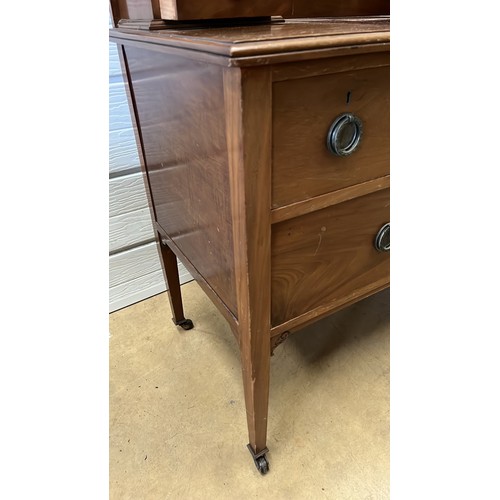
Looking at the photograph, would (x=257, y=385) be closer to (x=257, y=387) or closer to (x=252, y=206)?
(x=257, y=387)

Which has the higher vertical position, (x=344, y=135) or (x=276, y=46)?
(x=276, y=46)

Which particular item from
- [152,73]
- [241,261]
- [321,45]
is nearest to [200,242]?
[241,261]

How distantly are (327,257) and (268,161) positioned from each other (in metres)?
0.25

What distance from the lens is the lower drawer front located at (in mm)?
668

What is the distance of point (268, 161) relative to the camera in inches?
21.5

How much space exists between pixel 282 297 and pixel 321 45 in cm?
40

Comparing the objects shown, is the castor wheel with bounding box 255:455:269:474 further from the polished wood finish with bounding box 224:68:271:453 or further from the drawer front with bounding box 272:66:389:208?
the drawer front with bounding box 272:66:389:208

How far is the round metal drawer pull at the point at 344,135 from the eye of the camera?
0.58 meters

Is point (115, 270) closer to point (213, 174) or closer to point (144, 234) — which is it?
point (144, 234)

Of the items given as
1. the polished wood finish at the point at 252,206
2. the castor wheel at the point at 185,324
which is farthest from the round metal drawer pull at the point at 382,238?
the castor wheel at the point at 185,324

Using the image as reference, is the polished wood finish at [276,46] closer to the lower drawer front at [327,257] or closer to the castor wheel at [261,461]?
the lower drawer front at [327,257]

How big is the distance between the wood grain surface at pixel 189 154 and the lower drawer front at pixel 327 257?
0.08 meters

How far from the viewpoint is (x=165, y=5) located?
66cm

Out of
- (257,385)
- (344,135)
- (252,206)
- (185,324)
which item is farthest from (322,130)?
(185,324)
